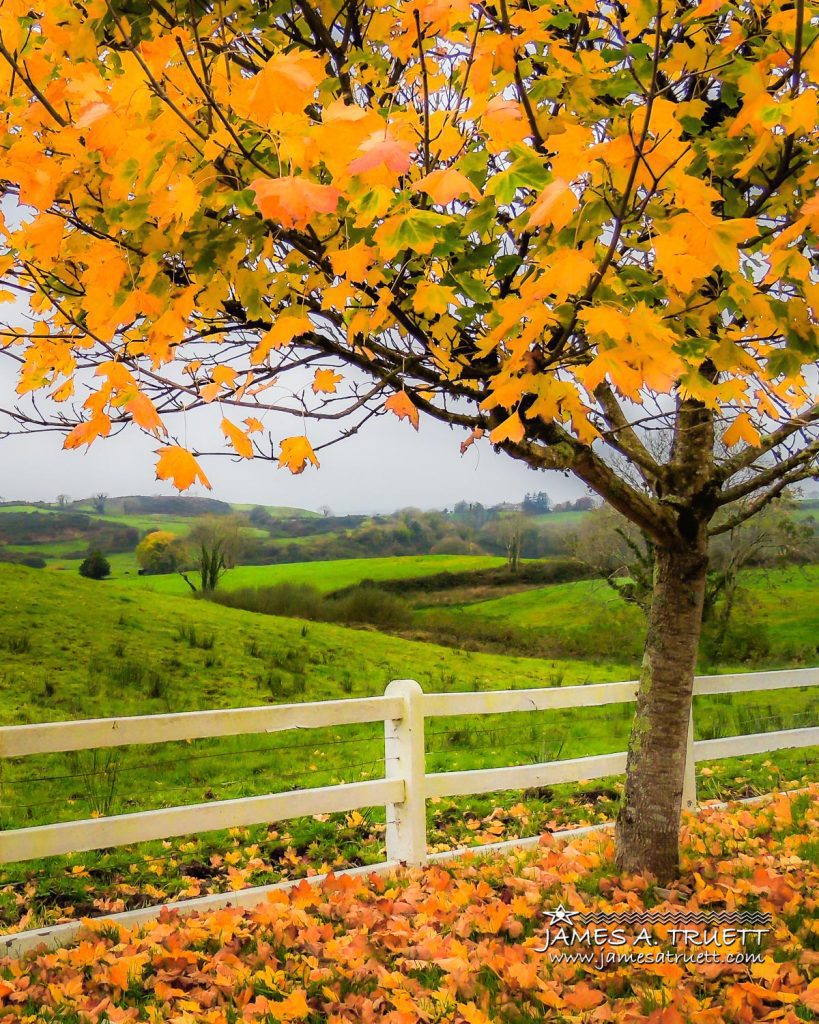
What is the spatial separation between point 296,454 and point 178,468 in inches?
20.6

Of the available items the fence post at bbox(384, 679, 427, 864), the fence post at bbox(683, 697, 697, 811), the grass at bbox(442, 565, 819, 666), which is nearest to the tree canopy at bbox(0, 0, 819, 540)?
the fence post at bbox(384, 679, 427, 864)

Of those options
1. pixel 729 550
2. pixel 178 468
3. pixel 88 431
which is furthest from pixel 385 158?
pixel 729 550

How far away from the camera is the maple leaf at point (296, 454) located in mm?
2688

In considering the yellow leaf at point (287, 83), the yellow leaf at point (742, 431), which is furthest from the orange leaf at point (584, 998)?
the yellow leaf at point (287, 83)

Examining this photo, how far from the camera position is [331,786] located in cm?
529

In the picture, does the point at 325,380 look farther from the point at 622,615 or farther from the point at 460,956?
the point at 622,615

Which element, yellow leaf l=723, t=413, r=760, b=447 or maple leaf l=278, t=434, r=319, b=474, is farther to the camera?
yellow leaf l=723, t=413, r=760, b=447

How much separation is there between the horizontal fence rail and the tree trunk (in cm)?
109

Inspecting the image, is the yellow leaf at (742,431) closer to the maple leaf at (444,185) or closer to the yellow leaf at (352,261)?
the yellow leaf at (352,261)

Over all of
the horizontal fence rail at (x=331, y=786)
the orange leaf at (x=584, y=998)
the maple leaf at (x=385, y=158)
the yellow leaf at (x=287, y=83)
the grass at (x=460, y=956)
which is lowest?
the grass at (x=460, y=956)

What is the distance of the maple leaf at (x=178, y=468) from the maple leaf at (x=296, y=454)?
44cm

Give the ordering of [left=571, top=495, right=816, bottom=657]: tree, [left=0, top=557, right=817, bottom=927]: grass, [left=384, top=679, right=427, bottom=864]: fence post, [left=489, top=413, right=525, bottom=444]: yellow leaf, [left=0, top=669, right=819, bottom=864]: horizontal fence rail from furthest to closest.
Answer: [left=571, top=495, right=816, bottom=657]: tree
[left=0, top=557, right=817, bottom=927]: grass
[left=384, top=679, right=427, bottom=864]: fence post
[left=0, top=669, right=819, bottom=864]: horizontal fence rail
[left=489, top=413, right=525, bottom=444]: yellow leaf

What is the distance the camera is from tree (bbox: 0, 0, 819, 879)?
2.12 meters

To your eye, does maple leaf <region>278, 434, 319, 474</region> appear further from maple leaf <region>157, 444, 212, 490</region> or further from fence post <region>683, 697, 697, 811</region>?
fence post <region>683, 697, 697, 811</region>
